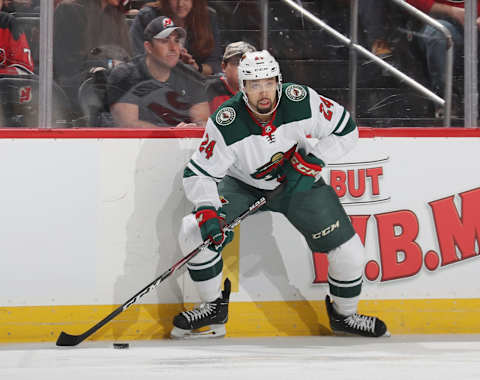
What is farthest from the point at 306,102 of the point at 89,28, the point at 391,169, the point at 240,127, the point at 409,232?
the point at 89,28

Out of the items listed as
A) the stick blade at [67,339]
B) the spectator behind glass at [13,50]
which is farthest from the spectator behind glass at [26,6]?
the stick blade at [67,339]

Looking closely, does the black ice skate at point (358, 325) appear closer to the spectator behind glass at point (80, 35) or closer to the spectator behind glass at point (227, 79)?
the spectator behind glass at point (227, 79)

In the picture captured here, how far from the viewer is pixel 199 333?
10.3ft

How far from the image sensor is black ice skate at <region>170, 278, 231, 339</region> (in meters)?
3.08

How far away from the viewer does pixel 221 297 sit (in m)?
3.11

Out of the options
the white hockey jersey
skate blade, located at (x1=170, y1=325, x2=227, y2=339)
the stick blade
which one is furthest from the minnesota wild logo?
the stick blade

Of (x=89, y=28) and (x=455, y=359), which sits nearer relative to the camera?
(x=455, y=359)

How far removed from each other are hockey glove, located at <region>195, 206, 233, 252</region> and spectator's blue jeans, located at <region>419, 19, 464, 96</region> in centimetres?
121

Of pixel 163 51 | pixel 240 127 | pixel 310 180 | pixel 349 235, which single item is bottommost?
pixel 349 235

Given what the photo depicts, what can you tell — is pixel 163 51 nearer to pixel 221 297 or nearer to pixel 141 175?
pixel 141 175

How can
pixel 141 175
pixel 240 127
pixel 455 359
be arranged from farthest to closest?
pixel 141 175, pixel 240 127, pixel 455 359

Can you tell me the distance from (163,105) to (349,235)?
987mm

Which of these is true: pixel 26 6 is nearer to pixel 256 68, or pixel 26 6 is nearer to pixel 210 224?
pixel 256 68

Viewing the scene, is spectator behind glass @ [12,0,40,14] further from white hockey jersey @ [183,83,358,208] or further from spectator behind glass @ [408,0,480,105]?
spectator behind glass @ [408,0,480,105]
